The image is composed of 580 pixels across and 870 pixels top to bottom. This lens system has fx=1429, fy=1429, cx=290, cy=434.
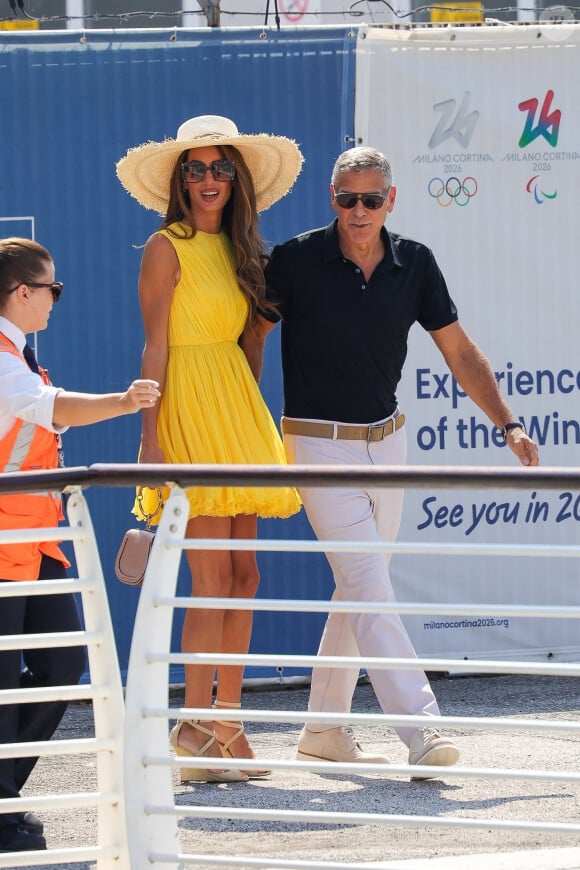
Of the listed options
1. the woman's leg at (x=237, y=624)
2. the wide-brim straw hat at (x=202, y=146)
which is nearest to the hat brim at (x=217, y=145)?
the wide-brim straw hat at (x=202, y=146)

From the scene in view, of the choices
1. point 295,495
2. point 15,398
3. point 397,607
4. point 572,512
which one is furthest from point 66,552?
point 397,607

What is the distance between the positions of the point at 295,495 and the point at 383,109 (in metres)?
2.19

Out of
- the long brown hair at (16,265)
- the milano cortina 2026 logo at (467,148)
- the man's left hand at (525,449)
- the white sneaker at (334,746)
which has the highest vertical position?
the milano cortina 2026 logo at (467,148)

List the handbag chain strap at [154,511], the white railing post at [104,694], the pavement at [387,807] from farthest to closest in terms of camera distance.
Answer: the handbag chain strap at [154,511] → the pavement at [387,807] → the white railing post at [104,694]

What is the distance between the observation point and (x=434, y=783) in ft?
14.1

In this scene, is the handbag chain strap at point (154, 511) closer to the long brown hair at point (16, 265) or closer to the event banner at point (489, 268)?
the long brown hair at point (16, 265)

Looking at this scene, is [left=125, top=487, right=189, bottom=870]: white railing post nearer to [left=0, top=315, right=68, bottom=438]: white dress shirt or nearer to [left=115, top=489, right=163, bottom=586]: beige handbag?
[left=0, top=315, right=68, bottom=438]: white dress shirt

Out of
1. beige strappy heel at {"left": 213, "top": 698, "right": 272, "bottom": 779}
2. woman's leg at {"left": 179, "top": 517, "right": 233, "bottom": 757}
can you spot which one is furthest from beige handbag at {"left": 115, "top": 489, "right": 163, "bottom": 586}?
beige strappy heel at {"left": 213, "top": 698, "right": 272, "bottom": 779}

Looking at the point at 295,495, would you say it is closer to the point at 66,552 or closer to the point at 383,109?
the point at 66,552

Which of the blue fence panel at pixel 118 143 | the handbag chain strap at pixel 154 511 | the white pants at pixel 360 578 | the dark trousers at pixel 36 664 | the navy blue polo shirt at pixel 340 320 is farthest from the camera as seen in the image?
the blue fence panel at pixel 118 143

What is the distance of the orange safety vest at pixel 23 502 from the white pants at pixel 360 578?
1.10m

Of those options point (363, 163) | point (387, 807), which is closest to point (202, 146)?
point (363, 163)

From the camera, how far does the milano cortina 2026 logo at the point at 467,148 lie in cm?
615

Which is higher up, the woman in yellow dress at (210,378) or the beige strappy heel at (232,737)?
the woman in yellow dress at (210,378)
